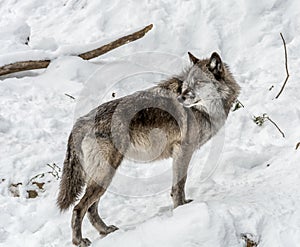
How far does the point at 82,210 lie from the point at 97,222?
1.09 ft

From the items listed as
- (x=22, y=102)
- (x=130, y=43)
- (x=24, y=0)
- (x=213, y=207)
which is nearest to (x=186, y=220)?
(x=213, y=207)

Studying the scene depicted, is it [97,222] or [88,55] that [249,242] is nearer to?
[97,222]

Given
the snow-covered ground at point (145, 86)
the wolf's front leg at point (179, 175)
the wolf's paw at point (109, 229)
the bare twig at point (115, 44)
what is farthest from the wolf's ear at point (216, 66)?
the bare twig at point (115, 44)

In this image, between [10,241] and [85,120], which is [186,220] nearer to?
[85,120]

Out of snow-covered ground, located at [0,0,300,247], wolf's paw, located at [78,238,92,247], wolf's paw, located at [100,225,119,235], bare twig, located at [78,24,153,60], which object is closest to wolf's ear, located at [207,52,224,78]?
snow-covered ground, located at [0,0,300,247]

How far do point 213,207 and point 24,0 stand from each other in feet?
27.2

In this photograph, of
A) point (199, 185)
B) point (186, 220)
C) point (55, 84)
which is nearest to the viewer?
point (186, 220)

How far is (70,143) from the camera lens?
5.55 m

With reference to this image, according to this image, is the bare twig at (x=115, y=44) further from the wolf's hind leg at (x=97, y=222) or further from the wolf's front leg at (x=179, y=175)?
the wolf's hind leg at (x=97, y=222)

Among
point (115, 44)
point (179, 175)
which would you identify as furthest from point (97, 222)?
point (115, 44)

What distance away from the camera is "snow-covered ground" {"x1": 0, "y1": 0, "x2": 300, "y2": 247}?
195 inches

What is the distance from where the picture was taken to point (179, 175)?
5891mm

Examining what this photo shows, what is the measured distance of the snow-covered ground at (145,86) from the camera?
4.96m

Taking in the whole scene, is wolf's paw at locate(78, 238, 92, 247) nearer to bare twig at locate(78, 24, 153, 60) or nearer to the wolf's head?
the wolf's head
